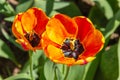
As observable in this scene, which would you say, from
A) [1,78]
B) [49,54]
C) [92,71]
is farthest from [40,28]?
[1,78]

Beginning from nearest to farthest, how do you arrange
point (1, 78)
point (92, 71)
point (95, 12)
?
point (92, 71), point (1, 78), point (95, 12)

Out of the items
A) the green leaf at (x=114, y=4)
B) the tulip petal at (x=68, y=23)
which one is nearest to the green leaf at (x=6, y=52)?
the green leaf at (x=114, y=4)

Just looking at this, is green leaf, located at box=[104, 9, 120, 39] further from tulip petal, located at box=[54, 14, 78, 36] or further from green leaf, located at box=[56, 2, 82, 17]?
tulip petal, located at box=[54, 14, 78, 36]

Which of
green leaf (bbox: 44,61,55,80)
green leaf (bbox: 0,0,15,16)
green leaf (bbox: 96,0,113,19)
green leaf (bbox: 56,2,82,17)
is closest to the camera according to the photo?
green leaf (bbox: 44,61,55,80)

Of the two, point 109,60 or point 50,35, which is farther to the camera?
point 109,60

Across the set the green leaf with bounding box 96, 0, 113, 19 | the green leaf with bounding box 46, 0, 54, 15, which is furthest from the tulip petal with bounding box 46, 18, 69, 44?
the green leaf with bounding box 96, 0, 113, 19

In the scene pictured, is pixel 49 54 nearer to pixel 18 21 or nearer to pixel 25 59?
pixel 18 21

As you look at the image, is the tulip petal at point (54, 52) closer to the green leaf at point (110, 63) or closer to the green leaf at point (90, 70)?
the green leaf at point (90, 70)

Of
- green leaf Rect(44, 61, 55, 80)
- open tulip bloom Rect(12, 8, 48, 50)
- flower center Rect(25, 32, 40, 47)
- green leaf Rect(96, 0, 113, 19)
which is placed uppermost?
open tulip bloom Rect(12, 8, 48, 50)
